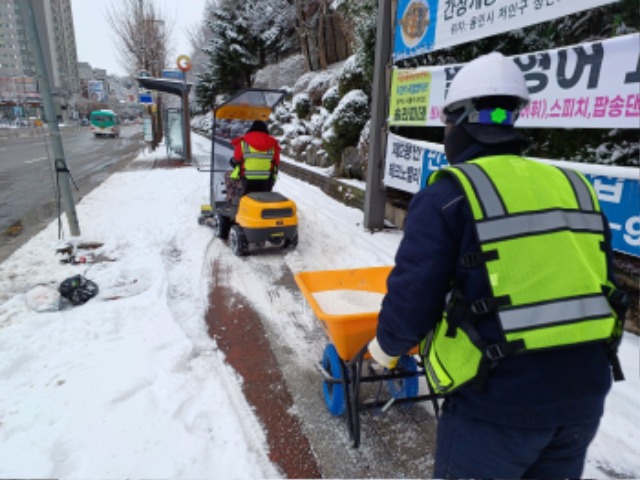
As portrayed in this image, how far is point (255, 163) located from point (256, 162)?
0.07 feet

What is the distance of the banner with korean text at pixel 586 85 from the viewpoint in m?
2.86

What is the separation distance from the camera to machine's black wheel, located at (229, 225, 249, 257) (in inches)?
209

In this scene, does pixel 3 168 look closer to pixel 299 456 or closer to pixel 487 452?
pixel 299 456

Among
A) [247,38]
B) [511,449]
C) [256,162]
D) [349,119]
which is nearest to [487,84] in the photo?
[511,449]

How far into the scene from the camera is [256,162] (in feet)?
18.1

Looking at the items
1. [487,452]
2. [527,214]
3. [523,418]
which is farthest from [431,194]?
[487,452]

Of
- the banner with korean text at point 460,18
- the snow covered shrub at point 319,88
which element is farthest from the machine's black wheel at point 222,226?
the snow covered shrub at point 319,88

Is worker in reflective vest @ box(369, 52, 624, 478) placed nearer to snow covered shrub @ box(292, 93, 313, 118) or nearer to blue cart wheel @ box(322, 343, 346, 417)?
blue cart wheel @ box(322, 343, 346, 417)

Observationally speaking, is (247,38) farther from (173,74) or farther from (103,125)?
(103,125)

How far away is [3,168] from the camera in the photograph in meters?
13.7

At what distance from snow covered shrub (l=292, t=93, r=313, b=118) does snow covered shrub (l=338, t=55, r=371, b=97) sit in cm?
760

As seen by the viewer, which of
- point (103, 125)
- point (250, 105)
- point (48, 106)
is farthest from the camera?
point (103, 125)

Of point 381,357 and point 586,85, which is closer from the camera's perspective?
point 381,357

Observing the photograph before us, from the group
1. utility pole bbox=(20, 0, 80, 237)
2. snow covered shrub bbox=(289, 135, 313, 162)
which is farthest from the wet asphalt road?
snow covered shrub bbox=(289, 135, 313, 162)
